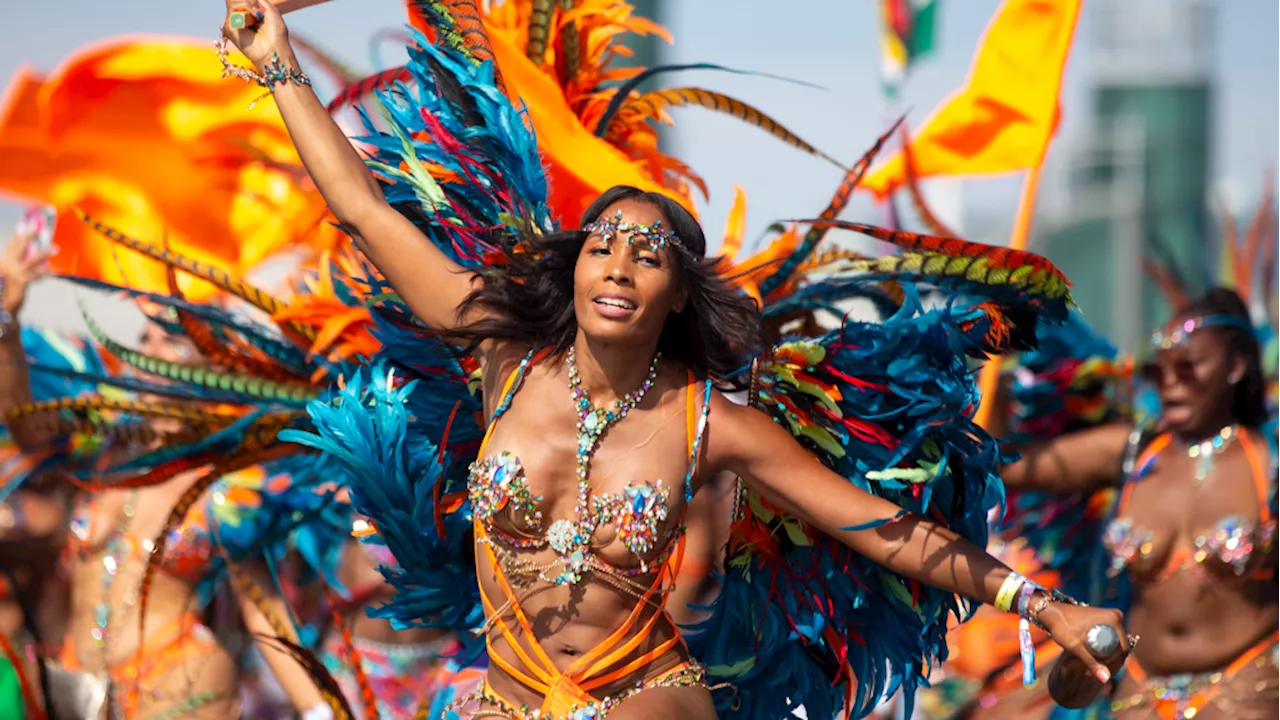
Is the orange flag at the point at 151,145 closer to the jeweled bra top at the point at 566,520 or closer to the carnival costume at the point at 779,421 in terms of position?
the carnival costume at the point at 779,421

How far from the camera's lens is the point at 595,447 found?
3193mm

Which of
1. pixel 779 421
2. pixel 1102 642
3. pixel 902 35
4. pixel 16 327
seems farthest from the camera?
pixel 902 35

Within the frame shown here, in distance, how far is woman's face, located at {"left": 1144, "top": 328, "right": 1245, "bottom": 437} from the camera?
5.14 metres

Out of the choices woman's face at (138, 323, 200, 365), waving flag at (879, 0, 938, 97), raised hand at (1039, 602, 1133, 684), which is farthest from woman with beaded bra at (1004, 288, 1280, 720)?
waving flag at (879, 0, 938, 97)

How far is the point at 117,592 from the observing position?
5617mm

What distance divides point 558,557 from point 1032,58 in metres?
2.53

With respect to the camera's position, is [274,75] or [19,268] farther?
[19,268]

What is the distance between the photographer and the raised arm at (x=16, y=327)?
504 cm

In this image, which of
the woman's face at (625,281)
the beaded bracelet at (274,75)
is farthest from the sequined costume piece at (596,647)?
the beaded bracelet at (274,75)

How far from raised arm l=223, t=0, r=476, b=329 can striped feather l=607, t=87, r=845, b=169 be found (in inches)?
41.6

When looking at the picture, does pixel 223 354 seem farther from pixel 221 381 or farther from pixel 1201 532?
pixel 1201 532

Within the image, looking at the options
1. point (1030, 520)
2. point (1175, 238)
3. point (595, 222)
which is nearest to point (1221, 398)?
point (1030, 520)

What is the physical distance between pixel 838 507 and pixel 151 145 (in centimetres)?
583

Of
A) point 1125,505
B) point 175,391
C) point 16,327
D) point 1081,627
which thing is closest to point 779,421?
point 1081,627
